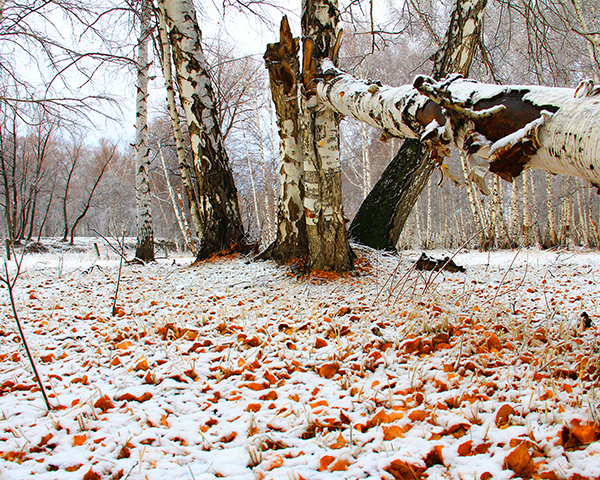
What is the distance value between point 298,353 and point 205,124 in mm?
3604

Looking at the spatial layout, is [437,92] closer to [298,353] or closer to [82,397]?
[298,353]

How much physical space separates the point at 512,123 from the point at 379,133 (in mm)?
14398

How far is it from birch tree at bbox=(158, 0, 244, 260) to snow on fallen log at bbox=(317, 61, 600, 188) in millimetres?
3062

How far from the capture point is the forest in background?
5.41m

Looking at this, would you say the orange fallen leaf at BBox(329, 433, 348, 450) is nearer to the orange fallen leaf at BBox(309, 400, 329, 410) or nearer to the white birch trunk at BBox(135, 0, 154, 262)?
the orange fallen leaf at BBox(309, 400, 329, 410)

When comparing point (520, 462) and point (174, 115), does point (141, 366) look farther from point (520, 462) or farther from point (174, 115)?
point (174, 115)

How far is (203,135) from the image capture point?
4312mm

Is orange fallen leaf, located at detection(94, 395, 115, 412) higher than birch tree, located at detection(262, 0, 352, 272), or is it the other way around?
birch tree, located at detection(262, 0, 352, 272)

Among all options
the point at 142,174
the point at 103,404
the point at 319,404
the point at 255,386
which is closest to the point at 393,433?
the point at 319,404

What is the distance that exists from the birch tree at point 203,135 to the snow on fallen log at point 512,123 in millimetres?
3062

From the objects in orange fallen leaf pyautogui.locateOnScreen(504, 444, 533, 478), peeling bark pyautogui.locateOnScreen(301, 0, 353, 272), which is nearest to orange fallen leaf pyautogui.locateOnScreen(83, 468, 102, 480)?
orange fallen leaf pyautogui.locateOnScreen(504, 444, 533, 478)

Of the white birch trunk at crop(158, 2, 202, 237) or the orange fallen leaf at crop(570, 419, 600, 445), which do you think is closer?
the orange fallen leaf at crop(570, 419, 600, 445)

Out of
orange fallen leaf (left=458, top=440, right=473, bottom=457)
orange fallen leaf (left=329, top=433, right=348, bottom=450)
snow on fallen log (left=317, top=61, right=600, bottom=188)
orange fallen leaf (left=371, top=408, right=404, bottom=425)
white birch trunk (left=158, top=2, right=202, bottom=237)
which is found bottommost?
orange fallen leaf (left=329, top=433, right=348, bottom=450)

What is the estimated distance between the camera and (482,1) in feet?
12.2
